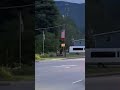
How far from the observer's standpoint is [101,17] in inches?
458

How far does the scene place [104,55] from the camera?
11.6 metres

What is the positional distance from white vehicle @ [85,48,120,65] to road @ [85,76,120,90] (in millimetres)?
562

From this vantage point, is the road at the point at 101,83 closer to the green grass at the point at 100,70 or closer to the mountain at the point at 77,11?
the green grass at the point at 100,70

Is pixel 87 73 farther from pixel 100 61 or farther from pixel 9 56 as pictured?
pixel 9 56

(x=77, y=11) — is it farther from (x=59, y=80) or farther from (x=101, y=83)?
(x=59, y=80)

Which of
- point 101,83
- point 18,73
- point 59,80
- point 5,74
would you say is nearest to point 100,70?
point 101,83

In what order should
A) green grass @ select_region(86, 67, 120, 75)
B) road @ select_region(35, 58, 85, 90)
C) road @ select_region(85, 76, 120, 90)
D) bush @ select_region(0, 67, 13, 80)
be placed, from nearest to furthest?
bush @ select_region(0, 67, 13, 80), green grass @ select_region(86, 67, 120, 75), road @ select_region(85, 76, 120, 90), road @ select_region(35, 58, 85, 90)

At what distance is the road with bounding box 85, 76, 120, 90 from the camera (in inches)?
476

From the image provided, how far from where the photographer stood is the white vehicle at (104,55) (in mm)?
11555

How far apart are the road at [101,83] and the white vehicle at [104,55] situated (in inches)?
22.1

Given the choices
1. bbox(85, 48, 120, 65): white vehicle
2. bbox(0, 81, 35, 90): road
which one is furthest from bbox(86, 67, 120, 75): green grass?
bbox(0, 81, 35, 90): road

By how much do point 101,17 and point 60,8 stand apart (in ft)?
5.16

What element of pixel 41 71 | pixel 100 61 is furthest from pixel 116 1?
pixel 41 71

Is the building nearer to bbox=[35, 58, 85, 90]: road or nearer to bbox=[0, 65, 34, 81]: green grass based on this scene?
bbox=[0, 65, 34, 81]: green grass
